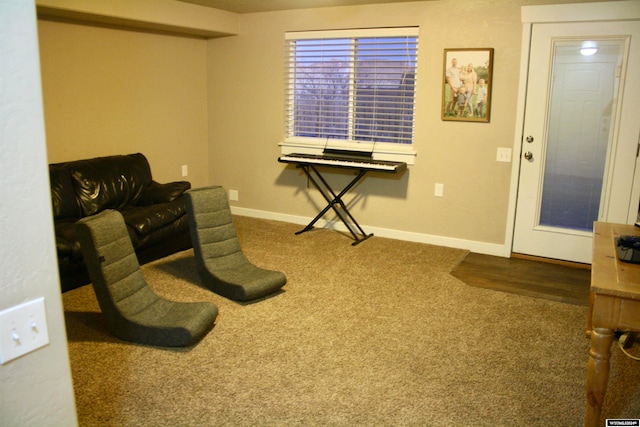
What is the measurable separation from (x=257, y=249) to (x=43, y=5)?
2548 mm

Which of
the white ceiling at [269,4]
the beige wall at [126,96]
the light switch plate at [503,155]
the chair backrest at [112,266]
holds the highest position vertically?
the white ceiling at [269,4]

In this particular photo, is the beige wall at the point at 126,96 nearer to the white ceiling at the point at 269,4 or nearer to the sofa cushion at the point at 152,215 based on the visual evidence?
the white ceiling at the point at 269,4

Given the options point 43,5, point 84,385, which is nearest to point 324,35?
point 43,5

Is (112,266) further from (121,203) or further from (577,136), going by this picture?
(577,136)

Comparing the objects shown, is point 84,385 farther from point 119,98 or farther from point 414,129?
point 414,129

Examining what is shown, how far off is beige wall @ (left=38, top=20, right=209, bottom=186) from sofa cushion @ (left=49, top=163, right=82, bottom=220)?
38 cm

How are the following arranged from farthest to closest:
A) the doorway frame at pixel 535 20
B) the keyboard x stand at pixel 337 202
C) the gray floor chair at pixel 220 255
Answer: the keyboard x stand at pixel 337 202 → the doorway frame at pixel 535 20 → the gray floor chair at pixel 220 255

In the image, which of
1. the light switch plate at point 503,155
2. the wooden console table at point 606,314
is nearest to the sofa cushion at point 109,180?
the light switch plate at point 503,155

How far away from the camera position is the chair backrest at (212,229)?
3.91m

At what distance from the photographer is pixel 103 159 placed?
16.2 feet

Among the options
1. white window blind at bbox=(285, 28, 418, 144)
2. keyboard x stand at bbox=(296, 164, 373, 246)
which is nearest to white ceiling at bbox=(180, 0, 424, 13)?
white window blind at bbox=(285, 28, 418, 144)

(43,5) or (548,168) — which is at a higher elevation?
(43,5)

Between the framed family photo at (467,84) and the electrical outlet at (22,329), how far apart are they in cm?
435

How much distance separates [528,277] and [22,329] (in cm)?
402
